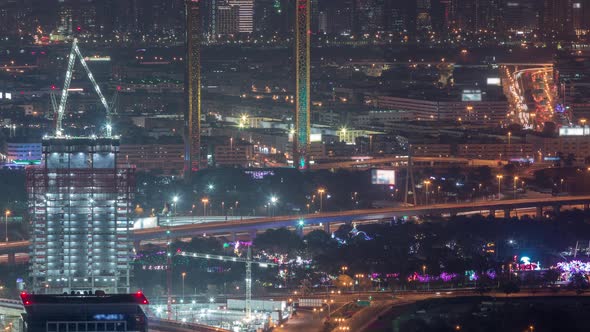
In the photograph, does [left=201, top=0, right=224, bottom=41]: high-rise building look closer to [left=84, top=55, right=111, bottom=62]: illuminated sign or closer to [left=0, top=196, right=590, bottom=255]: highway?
[left=84, top=55, right=111, bottom=62]: illuminated sign

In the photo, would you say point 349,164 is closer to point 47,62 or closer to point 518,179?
point 518,179

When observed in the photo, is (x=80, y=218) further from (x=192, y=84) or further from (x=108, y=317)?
(x=192, y=84)

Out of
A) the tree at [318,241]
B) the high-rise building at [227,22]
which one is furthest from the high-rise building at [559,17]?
the tree at [318,241]

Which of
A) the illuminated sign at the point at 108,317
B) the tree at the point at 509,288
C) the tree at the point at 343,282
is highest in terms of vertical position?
the illuminated sign at the point at 108,317

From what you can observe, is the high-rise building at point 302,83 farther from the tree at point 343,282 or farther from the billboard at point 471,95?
the billboard at point 471,95

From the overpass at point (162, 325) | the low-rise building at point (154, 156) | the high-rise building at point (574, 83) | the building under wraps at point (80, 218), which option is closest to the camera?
the overpass at point (162, 325)

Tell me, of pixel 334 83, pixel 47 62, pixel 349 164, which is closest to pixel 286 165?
pixel 349 164

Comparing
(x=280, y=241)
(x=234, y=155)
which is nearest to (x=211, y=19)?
(x=234, y=155)
